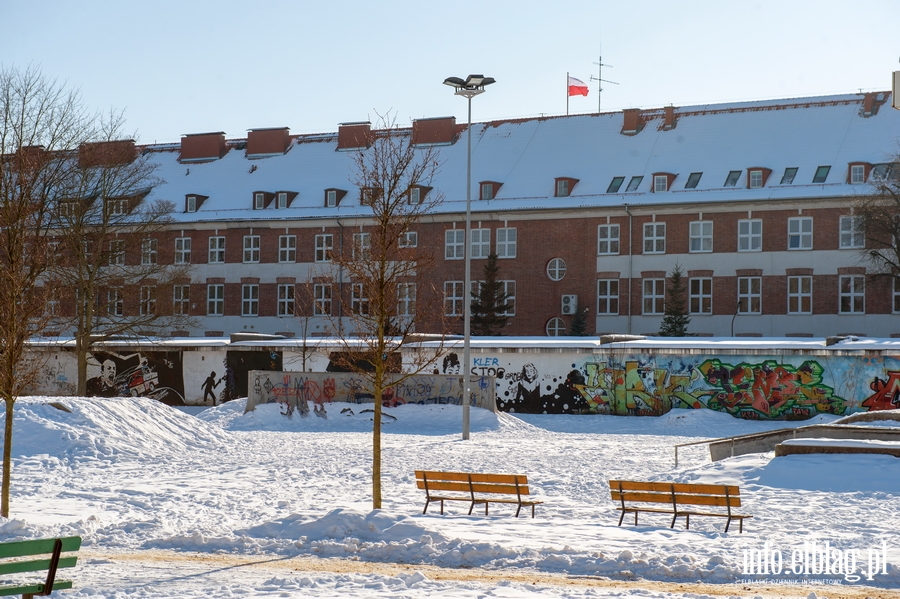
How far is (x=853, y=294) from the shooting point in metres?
46.7

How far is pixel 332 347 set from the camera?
41.8 m

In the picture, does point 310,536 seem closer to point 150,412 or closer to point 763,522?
point 763,522

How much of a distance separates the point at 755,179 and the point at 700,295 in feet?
18.9

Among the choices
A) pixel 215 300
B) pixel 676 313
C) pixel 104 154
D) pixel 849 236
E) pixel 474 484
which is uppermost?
pixel 104 154

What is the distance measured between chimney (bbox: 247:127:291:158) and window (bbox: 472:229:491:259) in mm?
14625

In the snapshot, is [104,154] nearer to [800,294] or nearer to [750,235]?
[750,235]

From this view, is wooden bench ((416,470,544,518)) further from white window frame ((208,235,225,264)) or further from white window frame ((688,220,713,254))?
white window frame ((208,235,225,264))

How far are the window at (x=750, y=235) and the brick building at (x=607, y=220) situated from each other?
0.06 meters

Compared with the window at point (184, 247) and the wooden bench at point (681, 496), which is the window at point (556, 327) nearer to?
the window at point (184, 247)

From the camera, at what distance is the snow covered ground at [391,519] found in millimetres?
10438

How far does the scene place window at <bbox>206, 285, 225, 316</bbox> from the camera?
57281 millimetres

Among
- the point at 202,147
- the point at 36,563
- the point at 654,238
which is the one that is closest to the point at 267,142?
the point at 202,147

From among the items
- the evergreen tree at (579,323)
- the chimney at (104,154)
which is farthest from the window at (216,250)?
the evergreen tree at (579,323)

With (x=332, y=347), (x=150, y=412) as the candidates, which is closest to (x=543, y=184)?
(x=332, y=347)
